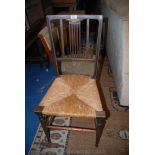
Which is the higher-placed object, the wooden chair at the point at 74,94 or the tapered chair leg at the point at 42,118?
the wooden chair at the point at 74,94

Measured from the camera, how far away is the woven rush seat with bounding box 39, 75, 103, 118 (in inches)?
46.9

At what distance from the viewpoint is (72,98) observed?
1.30 metres

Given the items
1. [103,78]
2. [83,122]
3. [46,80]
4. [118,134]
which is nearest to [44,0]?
[46,80]

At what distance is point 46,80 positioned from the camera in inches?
90.2

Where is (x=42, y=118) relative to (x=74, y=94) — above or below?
below

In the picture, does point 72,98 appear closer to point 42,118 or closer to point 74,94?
point 74,94

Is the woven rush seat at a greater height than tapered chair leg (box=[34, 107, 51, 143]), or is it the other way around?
the woven rush seat

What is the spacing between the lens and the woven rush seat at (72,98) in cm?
119

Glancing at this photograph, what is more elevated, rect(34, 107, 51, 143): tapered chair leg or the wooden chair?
the wooden chair

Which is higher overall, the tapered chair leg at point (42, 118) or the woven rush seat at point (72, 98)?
the woven rush seat at point (72, 98)

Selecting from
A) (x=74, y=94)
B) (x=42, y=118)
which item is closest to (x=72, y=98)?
(x=74, y=94)
